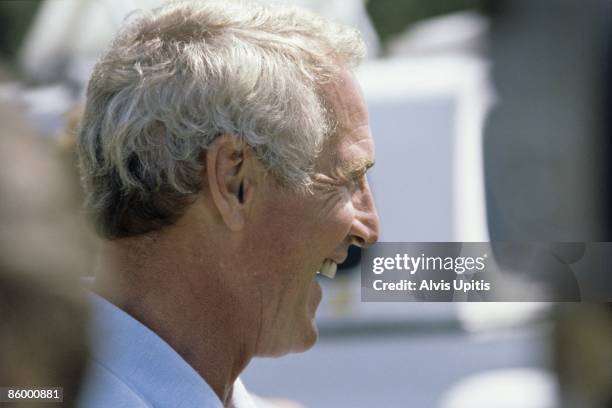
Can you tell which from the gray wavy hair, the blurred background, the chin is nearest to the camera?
the gray wavy hair

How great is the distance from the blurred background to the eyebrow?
0.51ft

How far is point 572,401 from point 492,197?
38 cm

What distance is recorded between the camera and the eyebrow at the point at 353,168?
134 cm

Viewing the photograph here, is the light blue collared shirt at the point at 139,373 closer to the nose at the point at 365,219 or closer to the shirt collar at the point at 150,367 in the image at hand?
the shirt collar at the point at 150,367

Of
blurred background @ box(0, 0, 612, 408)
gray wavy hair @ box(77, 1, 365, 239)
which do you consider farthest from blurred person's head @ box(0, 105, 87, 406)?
gray wavy hair @ box(77, 1, 365, 239)

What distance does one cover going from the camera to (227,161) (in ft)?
4.19

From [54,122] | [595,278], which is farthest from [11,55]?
[595,278]

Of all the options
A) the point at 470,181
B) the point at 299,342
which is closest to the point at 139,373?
the point at 299,342

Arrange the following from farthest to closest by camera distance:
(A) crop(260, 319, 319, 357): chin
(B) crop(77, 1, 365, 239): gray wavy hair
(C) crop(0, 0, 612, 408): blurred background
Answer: (C) crop(0, 0, 612, 408): blurred background → (A) crop(260, 319, 319, 357): chin → (B) crop(77, 1, 365, 239): gray wavy hair

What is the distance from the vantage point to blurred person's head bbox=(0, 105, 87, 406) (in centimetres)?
143

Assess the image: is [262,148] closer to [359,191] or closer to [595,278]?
[359,191]

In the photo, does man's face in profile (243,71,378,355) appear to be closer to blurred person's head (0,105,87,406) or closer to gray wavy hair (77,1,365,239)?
gray wavy hair (77,1,365,239)

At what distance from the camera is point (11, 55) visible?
214 centimetres

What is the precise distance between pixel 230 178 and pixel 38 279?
15.8 inches
